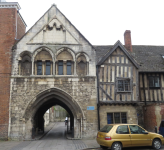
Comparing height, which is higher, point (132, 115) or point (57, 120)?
point (132, 115)

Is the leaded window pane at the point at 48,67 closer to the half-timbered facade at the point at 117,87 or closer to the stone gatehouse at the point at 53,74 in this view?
the stone gatehouse at the point at 53,74

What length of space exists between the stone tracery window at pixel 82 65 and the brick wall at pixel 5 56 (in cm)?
548

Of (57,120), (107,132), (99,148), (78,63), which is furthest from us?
(57,120)

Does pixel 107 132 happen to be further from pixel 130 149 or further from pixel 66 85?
pixel 66 85

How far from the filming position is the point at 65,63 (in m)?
15.0

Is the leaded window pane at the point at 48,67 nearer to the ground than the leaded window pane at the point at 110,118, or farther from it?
farther from it

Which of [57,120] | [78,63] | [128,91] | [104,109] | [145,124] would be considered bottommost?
[57,120]

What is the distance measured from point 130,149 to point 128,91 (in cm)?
576

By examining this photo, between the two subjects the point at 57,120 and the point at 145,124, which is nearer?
the point at 145,124

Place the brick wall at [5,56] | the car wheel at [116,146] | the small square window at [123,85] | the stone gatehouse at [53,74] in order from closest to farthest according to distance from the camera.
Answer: the car wheel at [116,146], the brick wall at [5,56], the stone gatehouse at [53,74], the small square window at [123,85]

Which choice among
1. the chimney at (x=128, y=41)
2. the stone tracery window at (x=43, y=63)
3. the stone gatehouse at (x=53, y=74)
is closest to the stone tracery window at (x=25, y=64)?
the stone gatehouse at (x=53, y=74)

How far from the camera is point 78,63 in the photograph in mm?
15234

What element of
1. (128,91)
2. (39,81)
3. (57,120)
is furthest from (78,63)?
(57,120)

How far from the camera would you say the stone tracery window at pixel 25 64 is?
1480 centimetres
